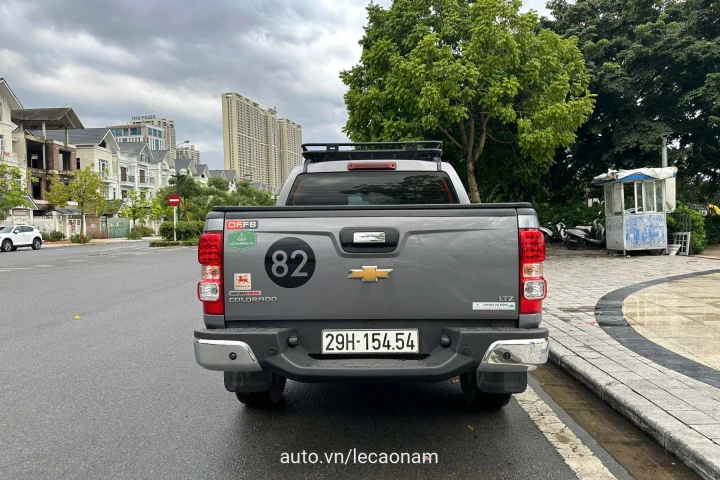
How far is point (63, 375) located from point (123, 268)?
43.7ft

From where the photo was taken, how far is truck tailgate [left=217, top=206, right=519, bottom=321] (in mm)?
3217

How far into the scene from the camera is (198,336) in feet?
10.9

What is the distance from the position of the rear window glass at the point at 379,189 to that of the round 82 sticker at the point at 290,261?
1.53 meters

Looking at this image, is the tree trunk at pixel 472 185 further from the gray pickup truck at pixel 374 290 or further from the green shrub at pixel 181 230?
the green shrub at pixel 181 230

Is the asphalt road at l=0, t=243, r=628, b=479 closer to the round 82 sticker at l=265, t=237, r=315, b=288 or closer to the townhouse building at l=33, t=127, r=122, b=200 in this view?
the round 82 sticker at l=265, t=237, r=315, b=288

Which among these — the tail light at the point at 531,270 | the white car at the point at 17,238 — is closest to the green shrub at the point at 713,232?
the tail light at the point at 531,270

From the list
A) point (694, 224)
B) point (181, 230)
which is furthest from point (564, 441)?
point (181, 230)

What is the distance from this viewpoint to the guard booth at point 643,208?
15.5 metres

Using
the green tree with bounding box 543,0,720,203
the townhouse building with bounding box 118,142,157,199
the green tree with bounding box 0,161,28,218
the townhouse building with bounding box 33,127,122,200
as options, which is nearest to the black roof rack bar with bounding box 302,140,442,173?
the green tree with bounding box 543,0,720,203

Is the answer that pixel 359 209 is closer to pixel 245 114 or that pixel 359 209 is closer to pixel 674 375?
pixel 674 375

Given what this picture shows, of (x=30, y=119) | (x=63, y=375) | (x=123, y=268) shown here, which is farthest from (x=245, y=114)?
(x=63, y=375)

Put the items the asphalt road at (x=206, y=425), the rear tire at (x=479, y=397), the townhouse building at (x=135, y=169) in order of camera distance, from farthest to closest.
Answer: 1. the townhouse building at (x=135, y=169)
2. the rear tire at (x=479, y=397)
3. the asphalt road at (x=206, y=425)

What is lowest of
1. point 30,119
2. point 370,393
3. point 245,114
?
point 370,393

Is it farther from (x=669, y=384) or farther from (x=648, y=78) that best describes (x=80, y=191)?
(x=669, y=384)
